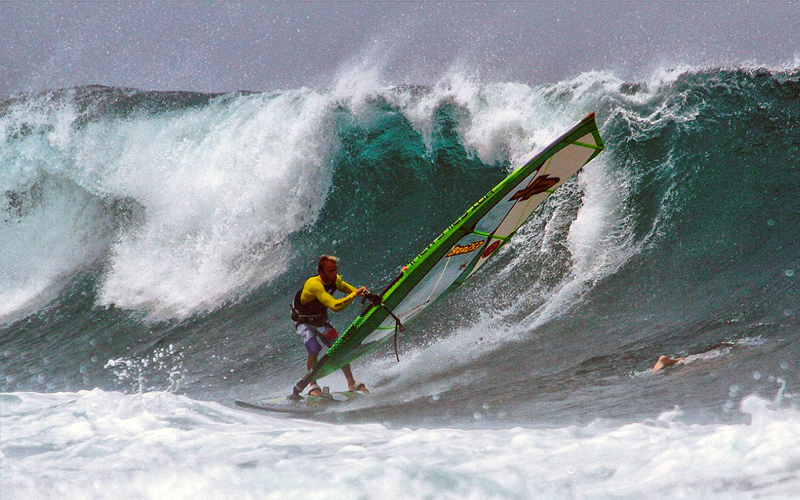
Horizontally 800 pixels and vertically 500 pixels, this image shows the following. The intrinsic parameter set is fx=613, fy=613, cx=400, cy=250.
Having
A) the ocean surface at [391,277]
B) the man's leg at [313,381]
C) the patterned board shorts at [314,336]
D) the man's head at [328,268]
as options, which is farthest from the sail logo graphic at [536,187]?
the man's leg at [313,381]

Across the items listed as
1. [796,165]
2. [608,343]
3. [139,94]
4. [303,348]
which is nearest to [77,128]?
[139,94]

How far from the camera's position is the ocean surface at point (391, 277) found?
9.55ft

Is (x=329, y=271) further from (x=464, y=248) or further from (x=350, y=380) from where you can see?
(x=464, y=248)

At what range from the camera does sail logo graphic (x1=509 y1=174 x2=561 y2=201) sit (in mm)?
4859

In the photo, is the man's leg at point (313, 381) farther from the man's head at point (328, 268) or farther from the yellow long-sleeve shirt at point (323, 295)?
the man's head at point (328, 268)

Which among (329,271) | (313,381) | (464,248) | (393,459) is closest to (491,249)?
(464,248)

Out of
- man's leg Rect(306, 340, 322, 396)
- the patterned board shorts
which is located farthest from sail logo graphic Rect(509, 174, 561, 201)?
man's leg Rect(306, 340, 322, 396)

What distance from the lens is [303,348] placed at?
19.0 feet

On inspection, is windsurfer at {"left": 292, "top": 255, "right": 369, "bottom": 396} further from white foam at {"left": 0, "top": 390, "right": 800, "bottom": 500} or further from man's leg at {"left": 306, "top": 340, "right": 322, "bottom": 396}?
white foam at {"left": 0, "top": 390, "right": 800, "bottom": 500}

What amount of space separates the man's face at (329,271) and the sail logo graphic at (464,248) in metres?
0.90

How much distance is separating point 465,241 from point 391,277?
194 cm

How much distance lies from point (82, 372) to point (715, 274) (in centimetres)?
607

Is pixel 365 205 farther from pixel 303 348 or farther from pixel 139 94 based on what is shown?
pixel 139 94

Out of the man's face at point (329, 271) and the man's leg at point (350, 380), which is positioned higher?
the man's face at point (329, 271)
